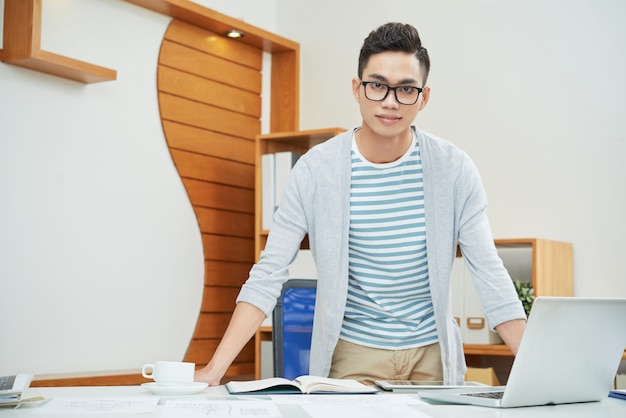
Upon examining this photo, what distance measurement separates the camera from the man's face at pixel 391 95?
1939mm

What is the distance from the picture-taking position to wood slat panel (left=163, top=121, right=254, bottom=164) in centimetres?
379

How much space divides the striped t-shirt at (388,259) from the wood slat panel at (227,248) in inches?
78.7

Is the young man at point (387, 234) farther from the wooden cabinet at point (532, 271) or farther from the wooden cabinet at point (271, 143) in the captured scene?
the wooden cabinet at point (271, 143)

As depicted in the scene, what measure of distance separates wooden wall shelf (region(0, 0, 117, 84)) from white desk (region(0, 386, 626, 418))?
1808 mm

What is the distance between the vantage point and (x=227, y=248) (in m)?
4.09

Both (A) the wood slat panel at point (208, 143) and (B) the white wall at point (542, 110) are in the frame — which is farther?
(A) the wood slat panel at point (208, 143)

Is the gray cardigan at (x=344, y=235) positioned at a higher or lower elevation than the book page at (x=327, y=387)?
higher

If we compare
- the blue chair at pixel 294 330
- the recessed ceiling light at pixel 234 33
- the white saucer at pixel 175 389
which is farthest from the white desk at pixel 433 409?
the recessed ceiling light at pixel 234 33

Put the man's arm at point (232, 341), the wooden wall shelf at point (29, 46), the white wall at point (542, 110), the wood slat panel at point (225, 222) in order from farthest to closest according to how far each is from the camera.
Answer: the wood slat panel at point (225, 222), the white wall at point (542, 110), the wooden wall shelf at point (29, 46), the man's arm at point (232, 341)

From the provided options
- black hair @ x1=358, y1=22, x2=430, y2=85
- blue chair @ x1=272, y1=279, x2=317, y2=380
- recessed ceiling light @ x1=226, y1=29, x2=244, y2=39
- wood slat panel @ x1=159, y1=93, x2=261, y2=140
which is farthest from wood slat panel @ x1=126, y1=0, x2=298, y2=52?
black hair @ x1=358, y1=22, x2=430, y2=85

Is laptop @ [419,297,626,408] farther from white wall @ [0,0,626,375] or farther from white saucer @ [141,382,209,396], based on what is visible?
white wall @ [0,0,626,375]

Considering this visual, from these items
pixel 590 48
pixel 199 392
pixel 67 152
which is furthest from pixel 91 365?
pixel 590 48

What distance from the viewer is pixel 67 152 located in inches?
132

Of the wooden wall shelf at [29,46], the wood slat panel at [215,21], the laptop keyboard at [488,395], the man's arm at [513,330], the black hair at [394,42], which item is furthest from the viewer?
the wood slat panel at [215,21]
